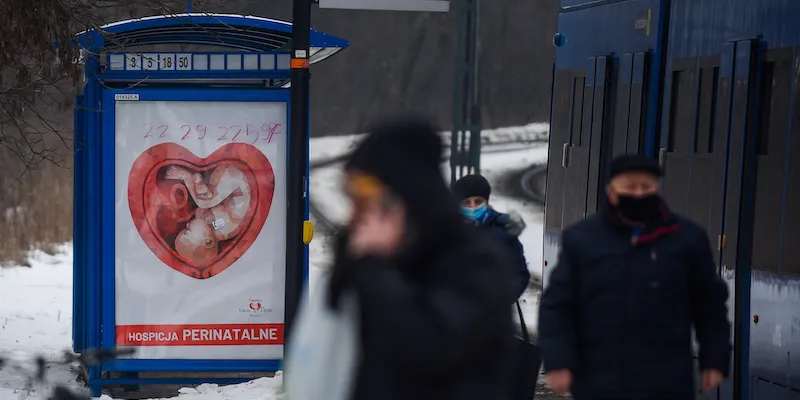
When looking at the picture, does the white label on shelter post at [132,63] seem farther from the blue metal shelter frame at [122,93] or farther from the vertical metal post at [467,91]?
the vertical metal post at [467,91]

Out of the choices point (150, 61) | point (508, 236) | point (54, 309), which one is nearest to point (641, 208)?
point (508, 236)

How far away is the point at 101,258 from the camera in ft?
33.5

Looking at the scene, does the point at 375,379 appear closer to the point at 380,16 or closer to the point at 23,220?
the point at 23,220

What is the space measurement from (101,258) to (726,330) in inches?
227

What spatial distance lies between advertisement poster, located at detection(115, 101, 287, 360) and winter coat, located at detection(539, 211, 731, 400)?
16.3 ft

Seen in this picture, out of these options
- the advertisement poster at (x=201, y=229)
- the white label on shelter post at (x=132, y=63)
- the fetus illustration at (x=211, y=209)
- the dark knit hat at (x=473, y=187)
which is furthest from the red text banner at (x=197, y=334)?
the dark knit hat at (x=473, y=187)

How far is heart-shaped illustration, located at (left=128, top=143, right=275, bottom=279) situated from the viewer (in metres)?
10.2

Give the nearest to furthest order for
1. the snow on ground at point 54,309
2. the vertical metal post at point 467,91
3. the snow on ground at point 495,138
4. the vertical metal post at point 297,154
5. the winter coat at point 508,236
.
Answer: the winter coat at point 508,236
the vertical metal post at point 297,154
the snow on ground at point 54,309
the vertical metal post at point 467,91
the snow on ground at point 495,138

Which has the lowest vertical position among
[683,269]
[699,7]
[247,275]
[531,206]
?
[531,206]

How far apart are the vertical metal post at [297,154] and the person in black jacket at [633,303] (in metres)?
3.83

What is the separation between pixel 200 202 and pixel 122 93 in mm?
899

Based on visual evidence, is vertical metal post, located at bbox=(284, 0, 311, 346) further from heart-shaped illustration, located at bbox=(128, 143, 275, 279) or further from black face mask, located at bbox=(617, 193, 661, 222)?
black face mask, located at bbox=(617, 193, 661, 222)

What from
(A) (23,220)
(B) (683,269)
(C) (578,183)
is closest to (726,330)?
(B) (683,269)

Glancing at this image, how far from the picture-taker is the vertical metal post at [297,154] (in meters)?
8.96
